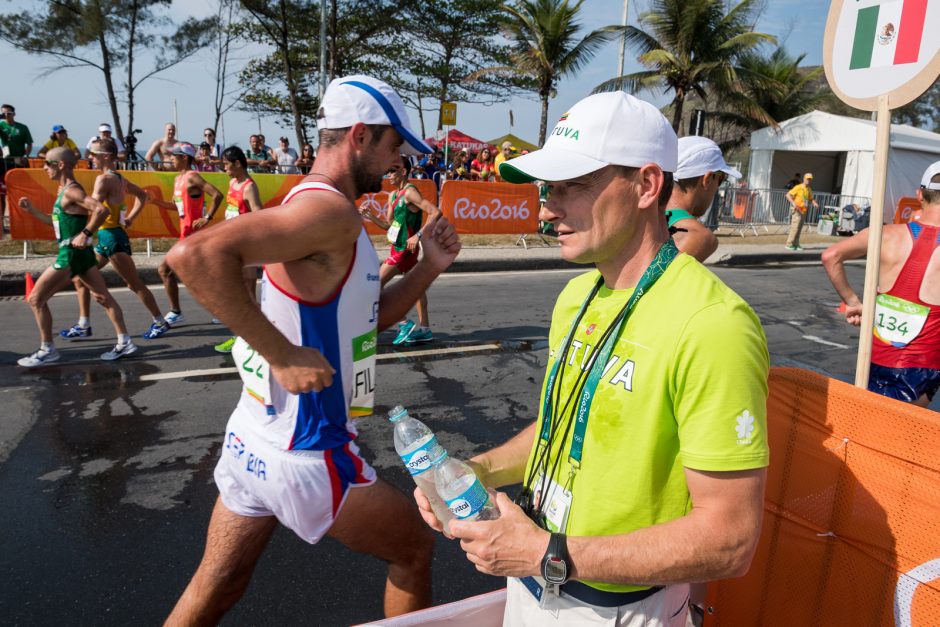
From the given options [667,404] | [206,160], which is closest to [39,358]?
[667,404]

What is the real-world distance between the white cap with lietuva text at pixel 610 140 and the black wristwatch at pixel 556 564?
2.58ft

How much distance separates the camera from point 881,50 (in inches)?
85.4

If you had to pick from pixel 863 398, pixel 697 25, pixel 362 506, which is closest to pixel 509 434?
pixel 362 506

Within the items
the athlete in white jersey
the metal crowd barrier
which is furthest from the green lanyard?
the metal crowd barrier

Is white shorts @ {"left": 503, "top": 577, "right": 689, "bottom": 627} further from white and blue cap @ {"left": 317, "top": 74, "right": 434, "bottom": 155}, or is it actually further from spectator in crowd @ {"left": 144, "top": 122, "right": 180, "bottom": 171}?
spectator in crowd @ {"left": 144, "top": 122, "right": 180, "bottom": 171}

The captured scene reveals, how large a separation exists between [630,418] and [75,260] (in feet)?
21.0

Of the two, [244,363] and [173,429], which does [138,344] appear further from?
[244,363]

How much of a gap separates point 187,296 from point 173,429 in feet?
16.2

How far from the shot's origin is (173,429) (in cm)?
464

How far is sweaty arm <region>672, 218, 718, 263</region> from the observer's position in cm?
347

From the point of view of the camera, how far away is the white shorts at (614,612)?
1.48 meters

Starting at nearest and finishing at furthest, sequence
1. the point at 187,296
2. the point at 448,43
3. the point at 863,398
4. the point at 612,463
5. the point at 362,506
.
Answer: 1. the point at 612,463
2. the point at 863,398
3. the point at 362,506
4. the point at 187,296
5. the point at 448,43

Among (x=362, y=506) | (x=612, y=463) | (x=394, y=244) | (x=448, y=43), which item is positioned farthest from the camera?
(x=448, y=43)

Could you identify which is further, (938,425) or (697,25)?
(697,25)
